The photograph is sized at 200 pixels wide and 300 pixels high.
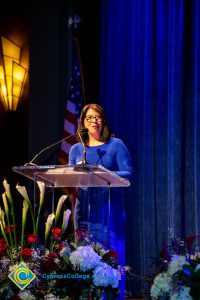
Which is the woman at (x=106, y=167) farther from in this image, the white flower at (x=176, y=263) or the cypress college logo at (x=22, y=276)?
the white flower at (x=176, y=263)

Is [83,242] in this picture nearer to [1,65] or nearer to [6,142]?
[6,142]

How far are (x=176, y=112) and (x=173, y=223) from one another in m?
1.12

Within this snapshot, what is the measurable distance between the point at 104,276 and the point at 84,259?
13 cm

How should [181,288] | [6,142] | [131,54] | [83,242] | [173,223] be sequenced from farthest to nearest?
[6,142]
[131,54]
[173,223]
[83,242]
[181,288]

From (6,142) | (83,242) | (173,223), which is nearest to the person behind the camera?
(83,242)

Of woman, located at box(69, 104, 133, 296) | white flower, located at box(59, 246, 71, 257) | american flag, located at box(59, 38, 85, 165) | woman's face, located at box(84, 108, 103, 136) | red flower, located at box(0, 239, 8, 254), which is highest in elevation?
american flag, located at box(59, 38, 85, 165)

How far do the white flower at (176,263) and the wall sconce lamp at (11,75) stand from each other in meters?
4.40

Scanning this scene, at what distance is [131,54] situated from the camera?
5672 millimetres

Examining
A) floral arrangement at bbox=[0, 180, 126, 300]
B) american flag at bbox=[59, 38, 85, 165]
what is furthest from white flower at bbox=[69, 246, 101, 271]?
american flag at bbox=[59, 38, 85, 165]

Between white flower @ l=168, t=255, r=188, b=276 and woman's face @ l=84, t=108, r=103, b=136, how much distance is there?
5.75 feet

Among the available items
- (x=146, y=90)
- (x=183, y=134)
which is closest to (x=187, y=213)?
(x=183, y=134)

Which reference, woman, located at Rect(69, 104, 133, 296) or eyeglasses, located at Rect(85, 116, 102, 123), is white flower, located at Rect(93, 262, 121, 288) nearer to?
woman, located at Rect(69, 104, 133, 296)

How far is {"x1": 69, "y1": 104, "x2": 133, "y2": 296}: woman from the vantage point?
11.2 ft

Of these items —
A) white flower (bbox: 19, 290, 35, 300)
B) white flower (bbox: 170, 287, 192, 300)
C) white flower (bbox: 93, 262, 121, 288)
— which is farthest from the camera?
white flower (bbox: 19, 290, 35, 300)
